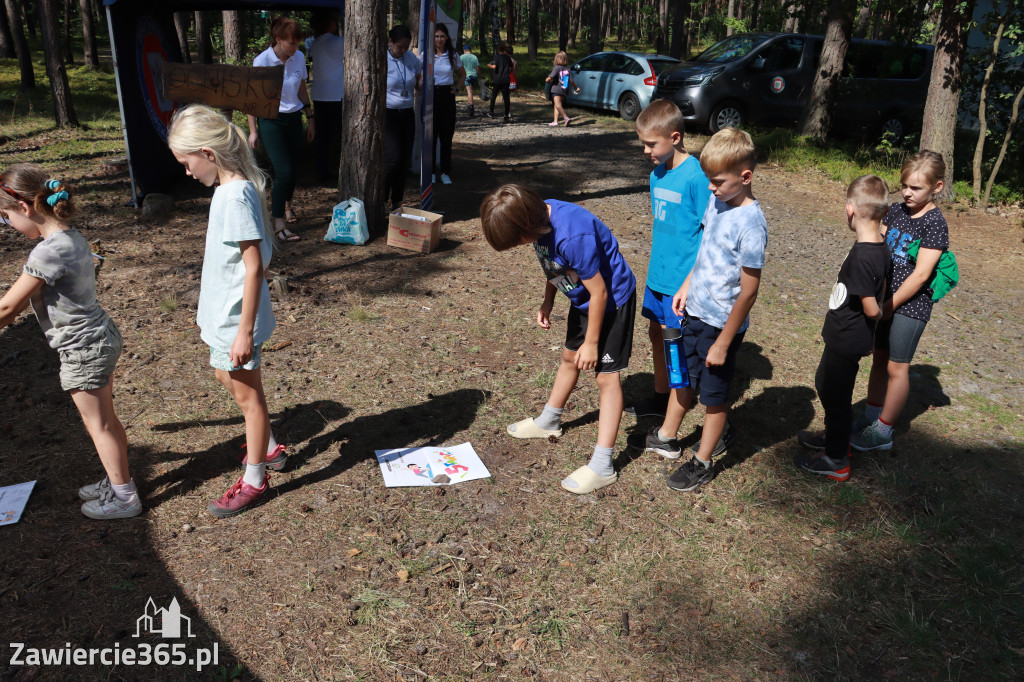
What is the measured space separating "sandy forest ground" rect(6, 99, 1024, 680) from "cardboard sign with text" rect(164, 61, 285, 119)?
201cm

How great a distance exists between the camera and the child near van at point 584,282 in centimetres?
315

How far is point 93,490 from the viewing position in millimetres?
3457

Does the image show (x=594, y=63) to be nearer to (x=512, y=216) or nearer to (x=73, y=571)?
→ (x=512, y=216)

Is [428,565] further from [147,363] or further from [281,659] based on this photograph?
[147,363]

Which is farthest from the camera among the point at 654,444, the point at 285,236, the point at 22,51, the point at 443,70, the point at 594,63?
the point at 594,63

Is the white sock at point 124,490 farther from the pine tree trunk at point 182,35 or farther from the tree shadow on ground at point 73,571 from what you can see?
the pine tree trunk at point 182,35

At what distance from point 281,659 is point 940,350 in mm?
5476

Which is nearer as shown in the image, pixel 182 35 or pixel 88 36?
pixel 182 35

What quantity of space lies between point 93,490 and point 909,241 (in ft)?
14.2

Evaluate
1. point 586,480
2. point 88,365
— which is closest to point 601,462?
point 586,480

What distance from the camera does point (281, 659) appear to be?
268cm

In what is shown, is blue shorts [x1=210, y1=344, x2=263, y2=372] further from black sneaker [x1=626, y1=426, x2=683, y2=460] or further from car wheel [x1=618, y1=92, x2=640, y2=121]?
car wheel [x1=618, y1=92, x2=640, y2=121]

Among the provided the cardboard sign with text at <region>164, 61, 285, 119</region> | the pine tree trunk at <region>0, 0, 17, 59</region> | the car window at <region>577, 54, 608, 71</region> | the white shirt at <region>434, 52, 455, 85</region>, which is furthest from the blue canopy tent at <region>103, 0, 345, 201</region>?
the pine tree trunk at <region>0, 0, 17, 59</region>

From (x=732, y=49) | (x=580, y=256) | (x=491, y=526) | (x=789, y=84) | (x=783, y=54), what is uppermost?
(x=732, y=49)
